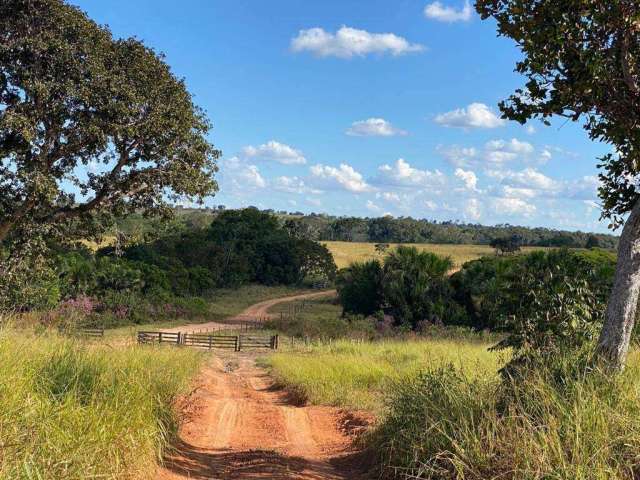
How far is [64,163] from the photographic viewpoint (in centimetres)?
1304

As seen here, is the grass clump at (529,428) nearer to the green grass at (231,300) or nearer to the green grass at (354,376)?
the green grass at (354,376)

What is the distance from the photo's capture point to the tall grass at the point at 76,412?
13.4ft

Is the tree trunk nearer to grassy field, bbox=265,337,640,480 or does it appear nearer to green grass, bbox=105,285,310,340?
grassy field, bbox=265,337,640,480

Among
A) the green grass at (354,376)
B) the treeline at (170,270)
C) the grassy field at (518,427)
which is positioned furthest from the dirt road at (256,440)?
the treeline at (170,270)

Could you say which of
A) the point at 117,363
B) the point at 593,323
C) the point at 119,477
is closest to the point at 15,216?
the point at 117,363

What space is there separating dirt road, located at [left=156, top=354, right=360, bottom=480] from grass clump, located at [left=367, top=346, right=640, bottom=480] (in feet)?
4.14

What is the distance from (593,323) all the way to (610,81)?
276 centimetres

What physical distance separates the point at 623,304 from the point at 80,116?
10.9 metres

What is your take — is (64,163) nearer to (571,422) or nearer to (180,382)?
(180,382)

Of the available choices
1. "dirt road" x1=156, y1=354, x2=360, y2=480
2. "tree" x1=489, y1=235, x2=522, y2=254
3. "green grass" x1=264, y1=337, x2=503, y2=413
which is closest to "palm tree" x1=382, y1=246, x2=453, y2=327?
"green grass" x1=264, y1=337, x2=503, y2=413

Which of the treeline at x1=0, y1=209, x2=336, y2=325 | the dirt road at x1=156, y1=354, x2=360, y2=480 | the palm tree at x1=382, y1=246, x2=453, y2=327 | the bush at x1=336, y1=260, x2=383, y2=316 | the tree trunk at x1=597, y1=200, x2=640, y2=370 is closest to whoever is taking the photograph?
the tree trunk at x1=597, y1=200, x2=640, y2=370

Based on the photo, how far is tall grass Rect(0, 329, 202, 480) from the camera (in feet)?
13.4

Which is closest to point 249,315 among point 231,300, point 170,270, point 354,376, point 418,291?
point 170,270

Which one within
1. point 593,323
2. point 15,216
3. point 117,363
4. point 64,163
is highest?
point 64,163
